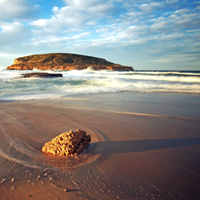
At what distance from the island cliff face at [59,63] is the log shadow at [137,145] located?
172 ft

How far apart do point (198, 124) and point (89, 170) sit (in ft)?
8.78

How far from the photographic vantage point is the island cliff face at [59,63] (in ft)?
180

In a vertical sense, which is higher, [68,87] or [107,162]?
[68,87]

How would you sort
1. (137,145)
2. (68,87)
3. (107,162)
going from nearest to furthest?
(107,162) → (137,145) → (68,87)

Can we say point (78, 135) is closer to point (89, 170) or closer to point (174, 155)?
point (89, 170)

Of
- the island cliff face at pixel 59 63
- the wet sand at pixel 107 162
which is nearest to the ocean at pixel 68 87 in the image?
the wet sand at pixel 107 162

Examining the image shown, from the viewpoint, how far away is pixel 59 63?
59.3 meters

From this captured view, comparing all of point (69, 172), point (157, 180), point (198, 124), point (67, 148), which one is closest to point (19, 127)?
point (67, 148)

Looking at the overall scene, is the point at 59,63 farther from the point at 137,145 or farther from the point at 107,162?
the point at 107,162

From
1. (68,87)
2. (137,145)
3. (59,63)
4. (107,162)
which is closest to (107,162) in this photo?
(107,162)

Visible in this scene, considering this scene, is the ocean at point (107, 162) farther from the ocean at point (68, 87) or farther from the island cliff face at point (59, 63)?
the island cliff face at point (59, 63)

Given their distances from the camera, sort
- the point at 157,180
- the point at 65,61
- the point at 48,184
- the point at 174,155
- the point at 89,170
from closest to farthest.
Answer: the point at 48,184 → the point at 157,180 → the point at 89,170 → the point at 174,155 → the point at 65,61

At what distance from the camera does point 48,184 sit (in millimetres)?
1504

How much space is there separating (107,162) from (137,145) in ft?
2.10
